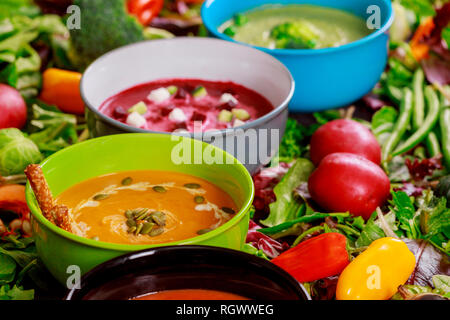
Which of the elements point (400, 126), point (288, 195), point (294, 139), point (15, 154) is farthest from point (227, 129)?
point (400, 126)

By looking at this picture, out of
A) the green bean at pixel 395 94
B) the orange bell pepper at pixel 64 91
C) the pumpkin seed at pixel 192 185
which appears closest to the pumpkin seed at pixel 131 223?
the pumpkin seed at pixel 192 185

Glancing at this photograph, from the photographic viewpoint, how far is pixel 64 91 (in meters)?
2.55

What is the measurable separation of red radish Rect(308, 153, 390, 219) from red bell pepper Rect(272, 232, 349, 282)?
0.29 metres

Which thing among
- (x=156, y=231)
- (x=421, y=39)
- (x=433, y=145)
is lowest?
(x=433, y=145)

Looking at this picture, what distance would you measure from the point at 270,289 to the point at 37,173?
2.01 feet

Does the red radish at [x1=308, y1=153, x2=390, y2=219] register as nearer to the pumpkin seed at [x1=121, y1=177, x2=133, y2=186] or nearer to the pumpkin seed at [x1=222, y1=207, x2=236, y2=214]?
the pumpkin seed at [x1=222, y1=207, x2=236, y2=214]

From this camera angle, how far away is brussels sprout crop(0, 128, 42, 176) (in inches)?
80.6

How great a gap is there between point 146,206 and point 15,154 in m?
0.63

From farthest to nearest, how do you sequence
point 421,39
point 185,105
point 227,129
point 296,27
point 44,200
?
point 421,39 → point 296,27 → point 185,105 → point 227,129 → point 44,200

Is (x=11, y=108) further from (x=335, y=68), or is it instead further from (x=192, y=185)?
(x=335, y=68)

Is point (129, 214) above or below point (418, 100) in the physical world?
above

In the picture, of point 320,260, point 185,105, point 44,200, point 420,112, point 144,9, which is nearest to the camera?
point 44,200

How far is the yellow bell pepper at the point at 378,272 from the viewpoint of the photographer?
156 centimetres

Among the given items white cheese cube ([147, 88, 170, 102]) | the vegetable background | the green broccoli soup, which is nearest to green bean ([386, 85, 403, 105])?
the vegetable background
